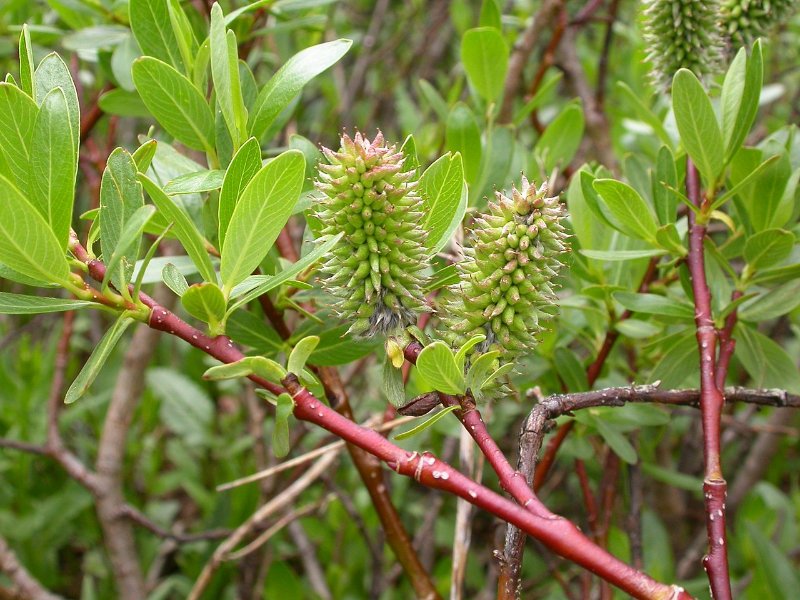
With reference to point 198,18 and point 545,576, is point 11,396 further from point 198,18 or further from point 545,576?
point 545,576

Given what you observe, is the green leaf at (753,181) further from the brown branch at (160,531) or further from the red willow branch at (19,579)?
the red willow branch at (19,579)

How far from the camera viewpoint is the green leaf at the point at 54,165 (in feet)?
2.45

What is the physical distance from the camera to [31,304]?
788 millimetres

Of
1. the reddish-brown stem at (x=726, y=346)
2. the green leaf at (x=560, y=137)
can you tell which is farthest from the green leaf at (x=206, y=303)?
the green leaf at (x=560, y=137)

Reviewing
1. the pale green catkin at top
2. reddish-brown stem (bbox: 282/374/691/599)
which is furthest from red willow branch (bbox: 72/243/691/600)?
the pale green catkin at top

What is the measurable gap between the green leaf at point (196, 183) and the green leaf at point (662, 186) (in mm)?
563

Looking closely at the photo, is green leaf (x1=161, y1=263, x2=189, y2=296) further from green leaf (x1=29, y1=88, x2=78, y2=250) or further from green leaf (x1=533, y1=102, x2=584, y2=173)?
green leaf (x1=533, y1=102, x2=584, y2=173)

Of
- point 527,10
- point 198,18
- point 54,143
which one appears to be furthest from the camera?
point 527,10

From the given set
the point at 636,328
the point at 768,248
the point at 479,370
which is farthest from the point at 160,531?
the point at 768,248

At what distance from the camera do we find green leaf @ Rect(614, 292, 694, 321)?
3.48ft

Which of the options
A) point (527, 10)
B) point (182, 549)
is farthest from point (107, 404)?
point (527, 10)

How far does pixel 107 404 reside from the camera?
2.53 m

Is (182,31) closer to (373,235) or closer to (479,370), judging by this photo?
(373,235)

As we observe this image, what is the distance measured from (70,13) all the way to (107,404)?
1.36 metres
